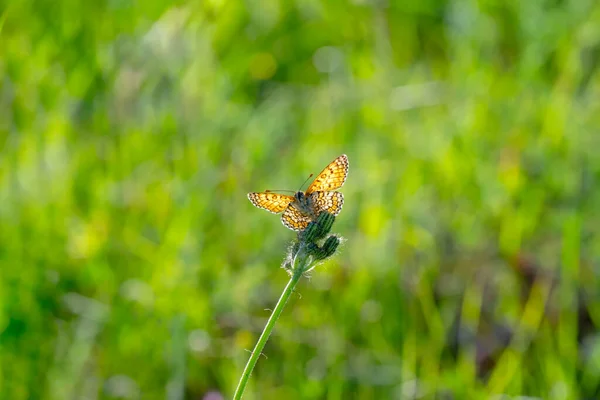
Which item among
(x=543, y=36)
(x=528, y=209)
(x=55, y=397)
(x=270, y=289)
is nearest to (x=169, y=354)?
(x=55, y=397)

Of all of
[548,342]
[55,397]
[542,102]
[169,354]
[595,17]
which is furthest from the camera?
[595,17]

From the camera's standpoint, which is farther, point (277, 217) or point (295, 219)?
point (277, 217)

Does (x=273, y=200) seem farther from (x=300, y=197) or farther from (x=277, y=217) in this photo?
(x=277, y=217)

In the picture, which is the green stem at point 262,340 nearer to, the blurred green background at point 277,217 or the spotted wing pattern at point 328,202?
the spotted wing pattern at point 328,202

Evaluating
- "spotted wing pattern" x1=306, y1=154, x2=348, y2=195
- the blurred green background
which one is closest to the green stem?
"spotted wing pattern" x1=306, y1=154, x2=348, y2=195

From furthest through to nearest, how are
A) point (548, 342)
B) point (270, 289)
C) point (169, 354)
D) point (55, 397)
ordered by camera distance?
1. point (270, 289)
2. point (548, 342)
3. point (169, 354)
4. point (55, 397)

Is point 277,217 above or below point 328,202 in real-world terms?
below

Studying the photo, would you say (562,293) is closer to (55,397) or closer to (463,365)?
(463,365)

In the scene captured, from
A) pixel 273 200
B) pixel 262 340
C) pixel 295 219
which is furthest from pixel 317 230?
pixel 262 340
